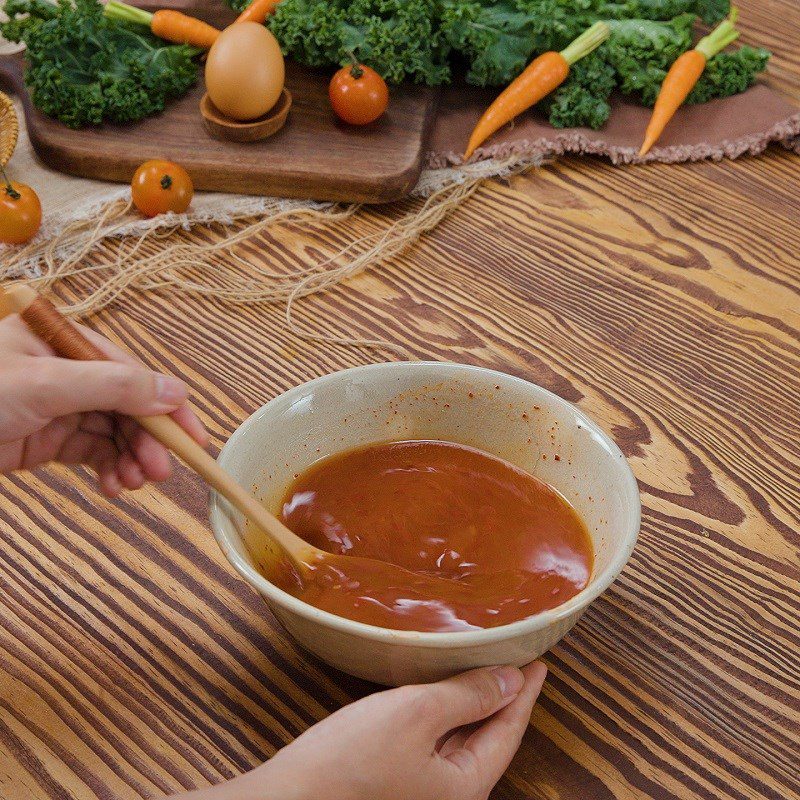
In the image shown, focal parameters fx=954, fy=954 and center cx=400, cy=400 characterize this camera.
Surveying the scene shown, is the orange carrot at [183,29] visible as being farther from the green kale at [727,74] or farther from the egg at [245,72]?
the green kale at [727,74]

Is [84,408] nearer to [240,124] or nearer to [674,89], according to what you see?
[240,124]

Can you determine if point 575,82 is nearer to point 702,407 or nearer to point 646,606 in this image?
point 702,407

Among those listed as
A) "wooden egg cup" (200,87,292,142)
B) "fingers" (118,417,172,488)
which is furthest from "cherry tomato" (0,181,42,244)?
"fingers" (118,417,172,488)

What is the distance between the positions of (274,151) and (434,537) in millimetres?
1084

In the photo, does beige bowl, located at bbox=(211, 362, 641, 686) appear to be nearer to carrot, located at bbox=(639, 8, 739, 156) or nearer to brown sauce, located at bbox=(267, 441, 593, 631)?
brown sauce, located at bbox=(267, 441, 593, 631)

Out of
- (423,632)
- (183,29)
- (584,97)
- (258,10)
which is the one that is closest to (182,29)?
(183,29)

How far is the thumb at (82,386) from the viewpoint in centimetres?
83

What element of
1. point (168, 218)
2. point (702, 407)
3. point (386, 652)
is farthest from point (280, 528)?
point (168, 218)

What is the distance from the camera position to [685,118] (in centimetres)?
198

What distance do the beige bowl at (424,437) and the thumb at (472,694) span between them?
0.01 m

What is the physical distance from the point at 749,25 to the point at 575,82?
0.74m

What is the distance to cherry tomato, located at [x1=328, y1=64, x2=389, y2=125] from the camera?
180 centimetres

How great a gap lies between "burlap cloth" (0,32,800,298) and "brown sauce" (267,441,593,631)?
742 mm

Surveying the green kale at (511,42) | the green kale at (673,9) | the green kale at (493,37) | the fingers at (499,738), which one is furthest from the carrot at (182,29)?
the fingers at (499,738)
